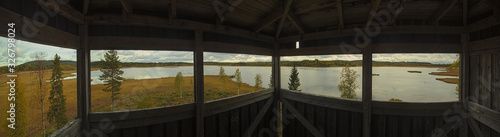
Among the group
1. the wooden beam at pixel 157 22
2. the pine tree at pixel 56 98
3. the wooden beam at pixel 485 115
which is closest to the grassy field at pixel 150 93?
the pine tree at pixel 56 98

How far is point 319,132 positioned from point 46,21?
6.12 m

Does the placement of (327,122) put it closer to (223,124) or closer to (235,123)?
(235,123)

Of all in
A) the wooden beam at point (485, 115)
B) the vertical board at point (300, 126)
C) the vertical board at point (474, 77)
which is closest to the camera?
the wooden beam at point (485, 115)

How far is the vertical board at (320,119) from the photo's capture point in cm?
470

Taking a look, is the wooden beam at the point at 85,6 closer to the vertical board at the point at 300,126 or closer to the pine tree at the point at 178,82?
the vertical board at the point at 300,126

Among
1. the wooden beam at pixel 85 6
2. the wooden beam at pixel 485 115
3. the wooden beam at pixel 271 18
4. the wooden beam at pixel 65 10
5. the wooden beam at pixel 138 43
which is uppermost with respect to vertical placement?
the wooden beam at pixel 271 18

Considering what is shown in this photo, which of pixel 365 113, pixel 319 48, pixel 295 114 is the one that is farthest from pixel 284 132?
pixel 319 48

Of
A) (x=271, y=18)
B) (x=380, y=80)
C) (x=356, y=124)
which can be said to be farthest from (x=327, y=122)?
(x=380, y=80)

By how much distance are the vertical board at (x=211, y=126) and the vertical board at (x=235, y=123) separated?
0.48 metres

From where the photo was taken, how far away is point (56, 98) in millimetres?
14914

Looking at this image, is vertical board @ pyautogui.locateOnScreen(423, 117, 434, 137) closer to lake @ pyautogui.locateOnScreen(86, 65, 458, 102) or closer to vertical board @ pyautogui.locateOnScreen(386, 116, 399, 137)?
vertical board @ pyautogui.locateOnScreen(386, 116, 399, 137)

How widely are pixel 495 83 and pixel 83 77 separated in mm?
8289

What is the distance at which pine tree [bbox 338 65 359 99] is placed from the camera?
2541 centimetres

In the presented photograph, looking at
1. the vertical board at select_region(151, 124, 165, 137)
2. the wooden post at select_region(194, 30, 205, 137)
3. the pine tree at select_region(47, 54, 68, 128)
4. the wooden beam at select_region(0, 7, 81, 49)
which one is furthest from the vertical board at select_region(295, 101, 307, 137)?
the pine tree at select_region(47, 54, 68, 128)
